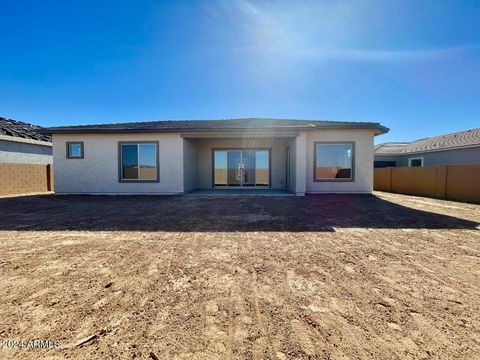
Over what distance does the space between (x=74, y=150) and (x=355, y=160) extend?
13300 millimetres

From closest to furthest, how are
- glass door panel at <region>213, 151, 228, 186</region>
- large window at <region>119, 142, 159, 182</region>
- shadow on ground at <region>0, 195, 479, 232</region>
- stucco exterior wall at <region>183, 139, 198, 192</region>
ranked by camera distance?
1. shadow on ground at <region>0, 195, 479, 232</region>
2. large window at <region>119, 142, 159, 182</region>
3. stucco exterior wall at <region>183, 139, 198, 192</region>
4. glass door panel at <region>213, 151, 228, 186</region>

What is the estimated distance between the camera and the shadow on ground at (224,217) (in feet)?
17.0

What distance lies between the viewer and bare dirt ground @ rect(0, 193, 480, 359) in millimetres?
1670

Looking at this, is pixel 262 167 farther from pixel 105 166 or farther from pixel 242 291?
pixel 242 291

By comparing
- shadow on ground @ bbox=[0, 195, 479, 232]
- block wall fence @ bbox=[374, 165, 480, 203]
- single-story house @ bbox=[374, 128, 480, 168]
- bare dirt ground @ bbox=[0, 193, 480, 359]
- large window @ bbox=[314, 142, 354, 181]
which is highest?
single-story house @ bbox=[374, 128, 480, 168]

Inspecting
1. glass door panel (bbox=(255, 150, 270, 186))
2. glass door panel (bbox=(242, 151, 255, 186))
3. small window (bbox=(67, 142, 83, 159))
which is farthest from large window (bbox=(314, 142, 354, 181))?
small window (bbox=(67, 142, 83, 159))

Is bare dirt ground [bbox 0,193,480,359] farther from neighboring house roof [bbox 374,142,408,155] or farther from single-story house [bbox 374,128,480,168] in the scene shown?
neighboring house roof [bbox 374,142,408,155]

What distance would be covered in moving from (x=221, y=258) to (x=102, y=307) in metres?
1.62

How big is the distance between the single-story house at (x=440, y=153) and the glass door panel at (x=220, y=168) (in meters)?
14.6

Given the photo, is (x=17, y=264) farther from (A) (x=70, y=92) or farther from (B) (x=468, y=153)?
(B) (x=468, y=153)

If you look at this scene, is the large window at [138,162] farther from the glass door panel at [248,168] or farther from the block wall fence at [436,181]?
the block wall fence at [436,181]

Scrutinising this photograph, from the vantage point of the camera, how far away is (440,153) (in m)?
15.7

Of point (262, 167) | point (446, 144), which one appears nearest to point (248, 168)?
point (262, 167)

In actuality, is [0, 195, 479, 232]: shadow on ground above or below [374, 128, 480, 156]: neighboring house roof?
below
